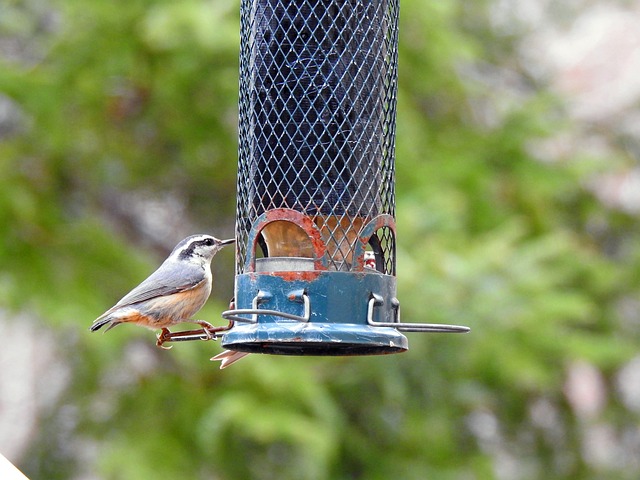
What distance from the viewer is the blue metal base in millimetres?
4758

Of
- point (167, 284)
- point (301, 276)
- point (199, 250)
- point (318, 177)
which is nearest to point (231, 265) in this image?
point (199, 250)

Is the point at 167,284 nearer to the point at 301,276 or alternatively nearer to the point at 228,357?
the point at 228,357

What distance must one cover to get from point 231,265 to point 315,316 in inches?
250

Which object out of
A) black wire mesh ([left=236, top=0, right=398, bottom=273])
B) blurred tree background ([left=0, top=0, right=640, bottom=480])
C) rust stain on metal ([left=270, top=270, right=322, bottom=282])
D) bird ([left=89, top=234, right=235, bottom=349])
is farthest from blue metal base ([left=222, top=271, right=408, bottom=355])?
blurred tree background ([left=0, top=0, right=640, bottom=480])

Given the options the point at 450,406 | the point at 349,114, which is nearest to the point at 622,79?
the point at 450,406

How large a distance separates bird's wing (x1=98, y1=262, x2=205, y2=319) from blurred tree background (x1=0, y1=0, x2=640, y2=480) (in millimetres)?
3544

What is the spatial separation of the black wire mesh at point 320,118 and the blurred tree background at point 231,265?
3589mm

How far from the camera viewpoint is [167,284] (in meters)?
5.61

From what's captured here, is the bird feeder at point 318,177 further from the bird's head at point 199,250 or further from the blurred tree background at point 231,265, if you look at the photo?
the blurred tree background at point 231,265

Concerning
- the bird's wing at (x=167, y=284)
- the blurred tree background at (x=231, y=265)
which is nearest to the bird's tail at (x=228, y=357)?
the bird's wing at (x=167, y=284)

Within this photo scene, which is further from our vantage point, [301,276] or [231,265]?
[231,265]

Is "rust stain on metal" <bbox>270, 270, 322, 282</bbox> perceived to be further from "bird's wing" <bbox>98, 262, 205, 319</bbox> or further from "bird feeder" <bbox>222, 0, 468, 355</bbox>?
"bird's wing" <bbox>98, 262, 205, 319</bbox>

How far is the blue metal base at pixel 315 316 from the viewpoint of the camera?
15.6ft

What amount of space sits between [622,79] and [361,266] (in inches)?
523
